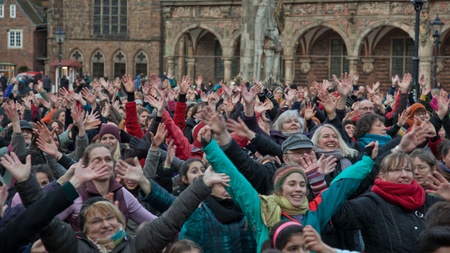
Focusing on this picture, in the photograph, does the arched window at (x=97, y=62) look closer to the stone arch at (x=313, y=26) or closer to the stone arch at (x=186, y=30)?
the stone arch at (x=186, y=30)

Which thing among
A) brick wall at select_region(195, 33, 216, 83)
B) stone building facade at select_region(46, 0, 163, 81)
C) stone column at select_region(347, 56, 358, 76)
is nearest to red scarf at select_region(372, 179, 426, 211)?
stone column at select_region(347, 56, 358, 76)

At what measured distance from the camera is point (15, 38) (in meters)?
55.5

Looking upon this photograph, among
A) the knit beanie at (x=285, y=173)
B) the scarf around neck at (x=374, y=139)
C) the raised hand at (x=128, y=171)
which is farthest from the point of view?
the scarf around neck at (x=374, y=139)

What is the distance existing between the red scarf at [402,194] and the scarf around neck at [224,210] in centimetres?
108

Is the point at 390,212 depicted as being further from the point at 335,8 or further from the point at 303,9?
the point at 303,9

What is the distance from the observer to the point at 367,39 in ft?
141

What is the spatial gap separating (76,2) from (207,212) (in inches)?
1793

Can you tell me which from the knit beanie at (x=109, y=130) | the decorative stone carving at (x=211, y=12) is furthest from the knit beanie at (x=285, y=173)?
the decorative stone carving at (x=211, y=12)

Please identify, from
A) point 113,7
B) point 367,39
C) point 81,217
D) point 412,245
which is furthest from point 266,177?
point 113,7

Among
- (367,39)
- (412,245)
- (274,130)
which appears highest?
(367,39)

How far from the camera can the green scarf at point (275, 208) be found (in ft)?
20.3

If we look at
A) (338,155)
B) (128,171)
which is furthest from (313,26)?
(128,171)

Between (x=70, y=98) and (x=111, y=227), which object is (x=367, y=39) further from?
(x=111, y=227)

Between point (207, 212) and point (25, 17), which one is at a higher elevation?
point (25, 17)
